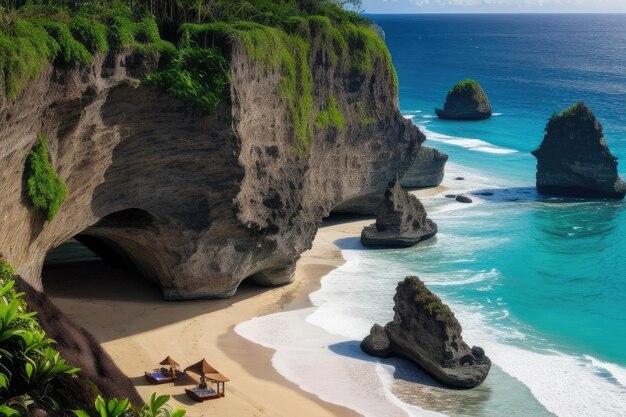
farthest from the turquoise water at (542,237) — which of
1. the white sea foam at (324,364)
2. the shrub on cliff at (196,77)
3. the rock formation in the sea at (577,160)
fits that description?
the shrub on cliff at (196,77)

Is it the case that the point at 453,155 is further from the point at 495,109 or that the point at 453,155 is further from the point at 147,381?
the point at 147,381

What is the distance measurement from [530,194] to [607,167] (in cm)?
484

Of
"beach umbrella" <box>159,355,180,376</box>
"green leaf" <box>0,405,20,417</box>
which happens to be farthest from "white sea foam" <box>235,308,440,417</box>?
"green leaf" <box>0,405,20,417</box>

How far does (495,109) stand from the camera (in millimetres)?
102375

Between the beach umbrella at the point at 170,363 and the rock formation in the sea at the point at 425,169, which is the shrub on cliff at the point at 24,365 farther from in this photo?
the rock formation in the sea at the point at 425,169

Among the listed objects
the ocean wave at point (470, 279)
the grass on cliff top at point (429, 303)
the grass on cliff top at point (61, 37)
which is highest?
the grass on cliff top at point (61, 37)

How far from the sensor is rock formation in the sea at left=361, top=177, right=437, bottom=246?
1753 inches

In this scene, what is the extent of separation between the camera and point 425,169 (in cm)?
5653

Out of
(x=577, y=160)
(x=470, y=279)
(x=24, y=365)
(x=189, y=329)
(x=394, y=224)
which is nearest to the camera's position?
(x=24, y=365)

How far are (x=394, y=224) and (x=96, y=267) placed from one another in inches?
556

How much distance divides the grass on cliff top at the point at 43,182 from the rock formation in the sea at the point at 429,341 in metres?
10.9

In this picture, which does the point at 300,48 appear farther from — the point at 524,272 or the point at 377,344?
the point at 524,272

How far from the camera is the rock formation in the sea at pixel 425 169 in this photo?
183 feet

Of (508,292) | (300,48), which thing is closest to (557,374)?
(508,292)
